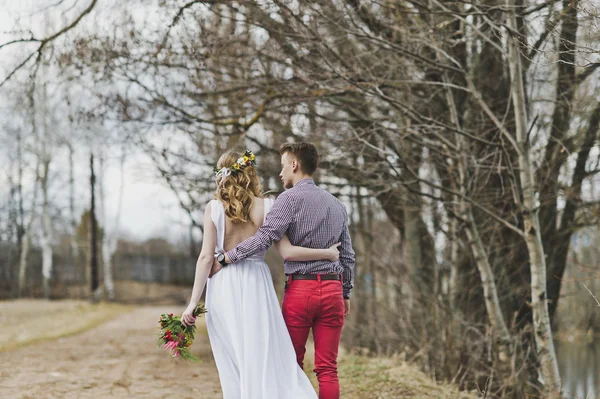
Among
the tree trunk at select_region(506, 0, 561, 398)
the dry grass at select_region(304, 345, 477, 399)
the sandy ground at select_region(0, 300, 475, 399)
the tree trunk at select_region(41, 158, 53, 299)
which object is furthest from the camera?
the tree trunk at select_region(41, 158, 53, 299)

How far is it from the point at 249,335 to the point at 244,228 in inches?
27.5

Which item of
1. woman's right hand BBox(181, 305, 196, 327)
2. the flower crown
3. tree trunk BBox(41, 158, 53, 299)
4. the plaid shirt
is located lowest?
woman's right hand BBox(181, 305, 196, 327)

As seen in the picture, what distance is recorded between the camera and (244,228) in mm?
4664

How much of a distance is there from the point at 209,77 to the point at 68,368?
14.0 feet

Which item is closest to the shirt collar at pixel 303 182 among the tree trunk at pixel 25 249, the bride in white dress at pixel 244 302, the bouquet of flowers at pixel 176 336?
the bride in white dress at pixel 244 302

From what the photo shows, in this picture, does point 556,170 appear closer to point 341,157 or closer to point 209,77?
point 341,157

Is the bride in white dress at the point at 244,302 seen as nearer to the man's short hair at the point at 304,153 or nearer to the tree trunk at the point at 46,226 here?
the man's short hair at the point at 304,153

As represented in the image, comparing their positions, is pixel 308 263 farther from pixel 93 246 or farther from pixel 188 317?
pixel 93 246

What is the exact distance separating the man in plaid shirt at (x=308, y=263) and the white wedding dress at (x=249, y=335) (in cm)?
11

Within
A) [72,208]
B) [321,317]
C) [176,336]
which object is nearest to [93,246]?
[72,208]

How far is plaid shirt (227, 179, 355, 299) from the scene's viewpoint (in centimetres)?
446

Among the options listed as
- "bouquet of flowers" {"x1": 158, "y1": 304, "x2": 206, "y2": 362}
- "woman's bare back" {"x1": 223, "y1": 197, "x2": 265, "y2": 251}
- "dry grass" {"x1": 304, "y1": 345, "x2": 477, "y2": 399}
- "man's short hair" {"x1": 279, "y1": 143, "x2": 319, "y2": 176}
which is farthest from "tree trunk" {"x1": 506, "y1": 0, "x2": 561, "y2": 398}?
"bouquet of flowers" {"x1": 158, "y1": 304, "x2": 206, "y2": 362}

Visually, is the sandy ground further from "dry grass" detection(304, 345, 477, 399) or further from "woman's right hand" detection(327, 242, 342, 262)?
"woman's right hand" detection(327, 242, 342, 262)

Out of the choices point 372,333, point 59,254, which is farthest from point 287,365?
point 59,254
